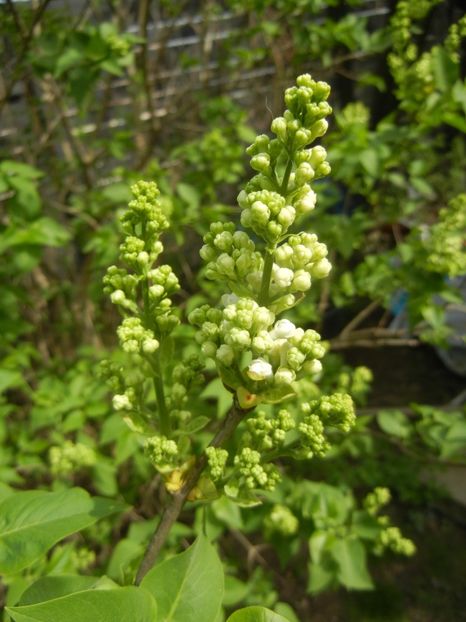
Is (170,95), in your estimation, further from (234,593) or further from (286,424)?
(286,424)

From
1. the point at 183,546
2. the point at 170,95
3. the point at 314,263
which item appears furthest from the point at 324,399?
the point at 170,95

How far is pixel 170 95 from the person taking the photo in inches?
194

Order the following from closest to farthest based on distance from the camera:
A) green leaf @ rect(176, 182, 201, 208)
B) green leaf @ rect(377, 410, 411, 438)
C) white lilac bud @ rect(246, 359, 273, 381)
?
white lilac bud @ rect(246, 359, 273, 381)
green leaf @ rect(377, 410, 411, 438)
green leaf @ rect(176, 182, 201, 208)

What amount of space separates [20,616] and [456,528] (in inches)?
171

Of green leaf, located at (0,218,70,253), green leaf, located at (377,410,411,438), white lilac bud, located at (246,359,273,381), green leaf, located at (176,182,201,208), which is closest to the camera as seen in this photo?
white lilac bud, located at (246,359,273,381)

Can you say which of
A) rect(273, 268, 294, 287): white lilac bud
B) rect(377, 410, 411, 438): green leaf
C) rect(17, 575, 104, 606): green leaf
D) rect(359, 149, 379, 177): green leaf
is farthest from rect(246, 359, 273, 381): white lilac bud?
rect(377, 410, 411, 438): green leaf

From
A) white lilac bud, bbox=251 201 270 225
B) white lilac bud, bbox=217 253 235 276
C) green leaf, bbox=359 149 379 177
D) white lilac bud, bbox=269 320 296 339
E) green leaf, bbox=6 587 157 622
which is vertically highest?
white lilac bud, bbox=251 201 270 225

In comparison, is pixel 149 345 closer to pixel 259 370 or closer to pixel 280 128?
pixel 259 370

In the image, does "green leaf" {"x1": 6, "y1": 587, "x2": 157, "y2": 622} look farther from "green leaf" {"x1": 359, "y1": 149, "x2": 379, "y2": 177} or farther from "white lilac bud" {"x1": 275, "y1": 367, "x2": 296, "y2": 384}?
"green leaf" {"x1": 359, "y1": 149, "x2": 379, "y2": 177}

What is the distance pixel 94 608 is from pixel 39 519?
1.28 ft

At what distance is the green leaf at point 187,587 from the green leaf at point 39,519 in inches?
7.1

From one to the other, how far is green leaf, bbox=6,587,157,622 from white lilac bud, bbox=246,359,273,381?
1.24 feet

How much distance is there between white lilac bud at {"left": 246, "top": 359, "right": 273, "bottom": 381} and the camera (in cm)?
87

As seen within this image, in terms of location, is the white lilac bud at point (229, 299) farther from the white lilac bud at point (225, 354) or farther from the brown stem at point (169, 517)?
the brown stem at point (169, 517)
